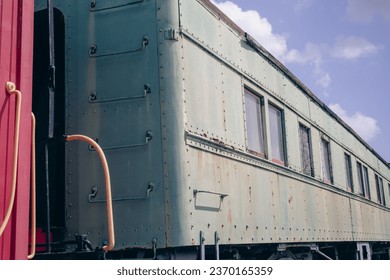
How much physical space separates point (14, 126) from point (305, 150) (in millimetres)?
5397

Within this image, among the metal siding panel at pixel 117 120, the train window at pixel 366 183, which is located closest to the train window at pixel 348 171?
the train window at pixel 366 183

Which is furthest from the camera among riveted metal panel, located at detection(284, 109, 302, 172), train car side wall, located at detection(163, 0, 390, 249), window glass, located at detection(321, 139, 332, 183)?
window glass, located at detection(321, 139, 332, 183)

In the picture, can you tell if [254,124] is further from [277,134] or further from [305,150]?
[305,150]

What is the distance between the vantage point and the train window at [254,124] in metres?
5.29

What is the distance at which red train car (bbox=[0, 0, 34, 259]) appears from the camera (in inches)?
94.9

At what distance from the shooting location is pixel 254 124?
5484 millimetres

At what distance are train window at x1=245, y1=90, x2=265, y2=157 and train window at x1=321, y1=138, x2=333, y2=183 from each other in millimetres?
3032

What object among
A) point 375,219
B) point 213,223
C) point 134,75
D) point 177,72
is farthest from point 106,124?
point 375,219

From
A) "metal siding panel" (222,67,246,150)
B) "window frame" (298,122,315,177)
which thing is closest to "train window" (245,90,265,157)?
"metal siding panel" (222,67,246,150)

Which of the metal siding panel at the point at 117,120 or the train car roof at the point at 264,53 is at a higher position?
the train car roof at the point at 264,53

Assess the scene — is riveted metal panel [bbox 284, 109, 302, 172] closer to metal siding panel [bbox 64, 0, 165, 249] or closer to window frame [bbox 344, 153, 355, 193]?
metal siding panel [bbox 64, 0, 165, 249]

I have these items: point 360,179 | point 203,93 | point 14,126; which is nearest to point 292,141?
Result: point 203,93

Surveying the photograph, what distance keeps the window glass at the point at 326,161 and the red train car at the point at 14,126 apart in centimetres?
640

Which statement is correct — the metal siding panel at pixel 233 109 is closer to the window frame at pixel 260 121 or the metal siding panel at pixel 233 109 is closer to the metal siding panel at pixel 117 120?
the window frame at pixel 260 121
